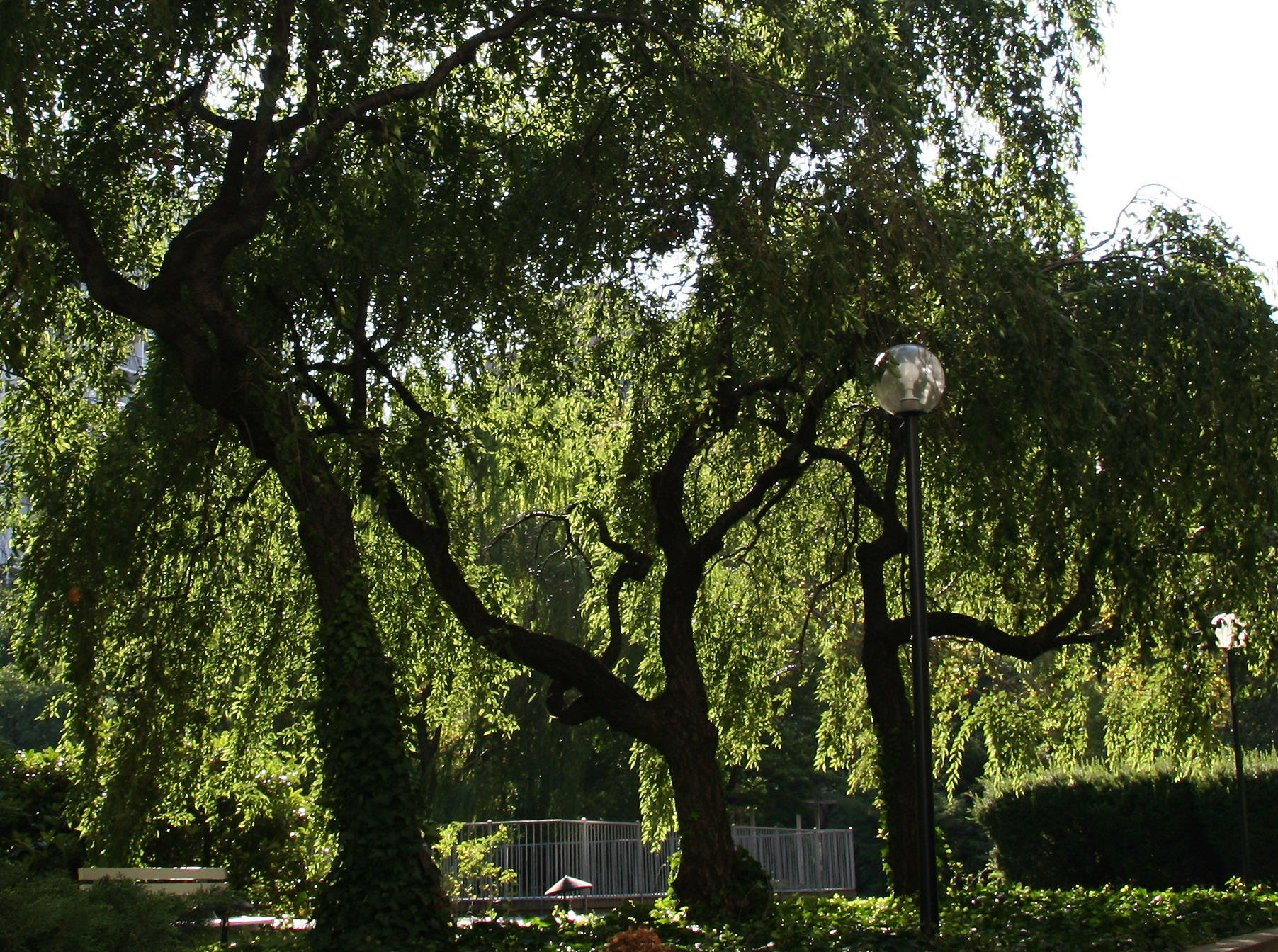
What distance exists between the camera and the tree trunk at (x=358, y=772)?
26.6 ft

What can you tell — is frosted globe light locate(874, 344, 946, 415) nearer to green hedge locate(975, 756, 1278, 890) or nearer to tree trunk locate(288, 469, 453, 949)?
tree trunk locate(288, 469, 453, 949)


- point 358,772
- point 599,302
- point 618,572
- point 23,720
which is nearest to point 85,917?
point 358,772

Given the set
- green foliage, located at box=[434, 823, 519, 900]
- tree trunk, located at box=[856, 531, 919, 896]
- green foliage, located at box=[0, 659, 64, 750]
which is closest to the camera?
tree trunk, located at box=[856, 531, 919, 896]

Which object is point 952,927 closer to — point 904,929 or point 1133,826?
point 904,929

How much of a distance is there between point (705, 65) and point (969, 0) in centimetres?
282

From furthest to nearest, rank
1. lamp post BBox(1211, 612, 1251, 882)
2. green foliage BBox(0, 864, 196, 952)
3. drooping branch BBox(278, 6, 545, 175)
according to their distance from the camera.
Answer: lamp post BBox(1211, 612, 1251, 882) < drooping branch BBox(278, 6, 545, 175) < green foliage BBox(0, 864, 196, 952)

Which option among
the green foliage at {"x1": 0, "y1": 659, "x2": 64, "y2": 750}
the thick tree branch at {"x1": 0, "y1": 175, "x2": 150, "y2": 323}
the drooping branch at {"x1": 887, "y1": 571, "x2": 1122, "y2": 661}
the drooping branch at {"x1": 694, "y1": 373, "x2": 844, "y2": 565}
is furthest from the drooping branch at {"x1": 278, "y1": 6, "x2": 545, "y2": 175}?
the green foliage at {"x1": 0, "y1": 659, "x2": 64, "y2": 750}

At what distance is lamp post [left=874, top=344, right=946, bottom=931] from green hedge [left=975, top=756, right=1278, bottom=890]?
11956mm

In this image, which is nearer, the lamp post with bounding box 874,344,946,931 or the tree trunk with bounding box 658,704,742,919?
the lamp post with bounding box 874,344,946,931

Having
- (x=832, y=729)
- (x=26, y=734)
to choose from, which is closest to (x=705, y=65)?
(x=832, y=729)

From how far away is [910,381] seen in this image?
725 cm

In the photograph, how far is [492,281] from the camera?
10195 mm

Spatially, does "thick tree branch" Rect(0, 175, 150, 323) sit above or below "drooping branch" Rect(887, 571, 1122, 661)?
above

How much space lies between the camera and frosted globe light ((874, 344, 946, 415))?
7.24m
